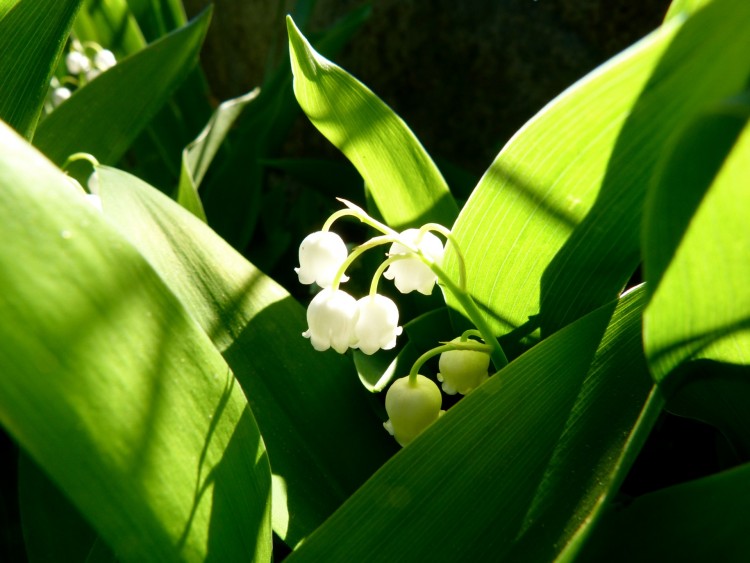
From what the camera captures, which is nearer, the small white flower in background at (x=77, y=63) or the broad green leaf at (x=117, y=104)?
the broad green leaf at (x=117, y=104)

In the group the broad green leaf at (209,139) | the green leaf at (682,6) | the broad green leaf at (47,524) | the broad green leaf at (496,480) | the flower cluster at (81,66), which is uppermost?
the flower cluster at (81,66)

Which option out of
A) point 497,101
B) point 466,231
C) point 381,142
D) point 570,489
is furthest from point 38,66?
point 497,101

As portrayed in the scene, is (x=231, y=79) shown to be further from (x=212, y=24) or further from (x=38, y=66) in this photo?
(x=38, y=66)

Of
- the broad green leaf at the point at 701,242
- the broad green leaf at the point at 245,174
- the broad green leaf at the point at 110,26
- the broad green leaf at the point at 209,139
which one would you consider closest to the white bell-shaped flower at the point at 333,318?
the broad green leaf at the point at 701,242

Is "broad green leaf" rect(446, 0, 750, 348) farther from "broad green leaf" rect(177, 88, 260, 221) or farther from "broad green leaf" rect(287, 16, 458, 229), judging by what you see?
"broad green leaf" rect(177, 88, 260, 221)

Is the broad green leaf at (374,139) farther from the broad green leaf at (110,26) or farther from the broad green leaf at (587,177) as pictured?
the broad green leaf at (110,26)

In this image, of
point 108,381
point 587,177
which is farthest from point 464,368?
point 108,381

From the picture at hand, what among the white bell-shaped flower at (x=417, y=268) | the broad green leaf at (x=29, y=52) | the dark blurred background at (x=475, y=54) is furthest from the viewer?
the dark blurred background at (x=475, y=54)
